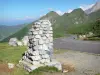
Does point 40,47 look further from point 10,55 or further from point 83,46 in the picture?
point 83,46

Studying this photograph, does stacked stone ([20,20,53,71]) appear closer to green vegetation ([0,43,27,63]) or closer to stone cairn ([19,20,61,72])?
stone cairn ([19,20,61,72])

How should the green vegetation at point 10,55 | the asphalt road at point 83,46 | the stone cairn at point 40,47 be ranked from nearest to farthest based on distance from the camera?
the stone cairn at point 40,47
the green vegetation at point 10,55
the asphalt road at point 83,46

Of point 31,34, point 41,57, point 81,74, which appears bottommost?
point 81,74

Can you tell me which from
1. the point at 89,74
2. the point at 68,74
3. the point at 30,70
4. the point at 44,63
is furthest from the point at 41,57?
the point at 89,74

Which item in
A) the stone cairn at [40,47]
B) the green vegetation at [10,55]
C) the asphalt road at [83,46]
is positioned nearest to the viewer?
the stone cairn at [40,47]

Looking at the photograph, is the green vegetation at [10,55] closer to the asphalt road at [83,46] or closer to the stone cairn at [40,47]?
the stone cairn at [40,47]

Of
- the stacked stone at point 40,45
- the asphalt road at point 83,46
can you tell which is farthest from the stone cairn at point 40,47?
the asphalt road at point 83,46

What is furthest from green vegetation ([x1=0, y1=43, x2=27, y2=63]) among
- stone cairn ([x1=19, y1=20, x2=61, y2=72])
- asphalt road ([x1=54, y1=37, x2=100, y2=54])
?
asphalt road ([x1=54, y1=37, x2=100, y2=54])

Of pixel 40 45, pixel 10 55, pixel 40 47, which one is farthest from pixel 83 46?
pixel 40 47

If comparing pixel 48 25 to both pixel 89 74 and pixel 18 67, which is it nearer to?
pixel 18 67
